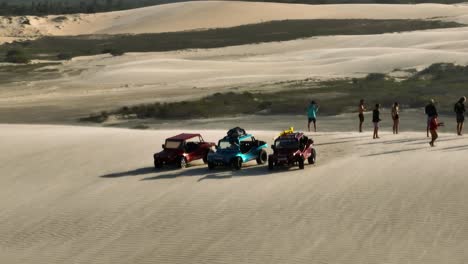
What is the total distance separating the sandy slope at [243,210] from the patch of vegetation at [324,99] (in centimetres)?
1249

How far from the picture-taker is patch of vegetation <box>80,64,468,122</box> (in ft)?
118

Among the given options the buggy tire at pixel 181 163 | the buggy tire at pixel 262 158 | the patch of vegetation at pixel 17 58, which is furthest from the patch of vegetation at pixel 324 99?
the patch of vegetation at pixel 17 58

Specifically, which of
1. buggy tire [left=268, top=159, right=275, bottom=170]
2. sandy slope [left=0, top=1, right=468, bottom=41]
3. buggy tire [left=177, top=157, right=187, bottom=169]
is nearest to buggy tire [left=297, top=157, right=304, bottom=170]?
buggy tire [left=268, top=159, right=275, bottom=170]

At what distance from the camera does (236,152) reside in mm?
21016

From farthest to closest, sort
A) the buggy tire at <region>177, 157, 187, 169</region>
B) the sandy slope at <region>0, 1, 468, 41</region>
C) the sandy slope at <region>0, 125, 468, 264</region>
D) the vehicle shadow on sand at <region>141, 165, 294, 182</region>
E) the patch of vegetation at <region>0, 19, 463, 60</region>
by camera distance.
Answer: the sandy slope at <region>0, 1, 468, 41</region>
the patch of vegetation at <region>0, 19, 463, 60</region>
the buggy tire at <region>177, 157, 187, 169</region>
the vehicle shadow on sand at <region>141, 165, 294, 182</region>
the sandy slope at <region>0, 125, 468, 264</region>

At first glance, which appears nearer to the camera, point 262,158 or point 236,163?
point 236,163

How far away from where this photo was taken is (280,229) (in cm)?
1541

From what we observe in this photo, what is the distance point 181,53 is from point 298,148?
50.8 meters

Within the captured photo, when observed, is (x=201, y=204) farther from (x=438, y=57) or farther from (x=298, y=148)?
(x=438, y=57)

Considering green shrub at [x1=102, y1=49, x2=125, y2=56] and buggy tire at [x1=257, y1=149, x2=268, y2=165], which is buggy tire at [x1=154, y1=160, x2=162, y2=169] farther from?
green shrub at [x1=102, y1=49, x2=125, y2=56]

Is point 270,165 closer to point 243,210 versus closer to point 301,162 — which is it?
point 301,162

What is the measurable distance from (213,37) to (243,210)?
69250mm

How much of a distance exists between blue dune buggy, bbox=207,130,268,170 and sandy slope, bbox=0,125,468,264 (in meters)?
0.38

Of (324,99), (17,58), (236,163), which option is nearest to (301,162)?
(236,163)
